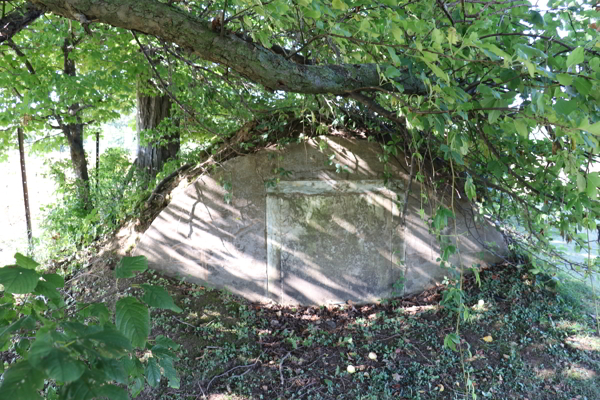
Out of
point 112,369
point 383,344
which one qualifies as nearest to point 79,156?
point 383,344

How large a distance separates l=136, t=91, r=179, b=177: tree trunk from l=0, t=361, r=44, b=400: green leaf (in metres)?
5.83

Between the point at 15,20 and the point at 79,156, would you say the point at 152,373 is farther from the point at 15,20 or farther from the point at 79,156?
the point at 79,156

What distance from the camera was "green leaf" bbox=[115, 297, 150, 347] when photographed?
1263 millimetres

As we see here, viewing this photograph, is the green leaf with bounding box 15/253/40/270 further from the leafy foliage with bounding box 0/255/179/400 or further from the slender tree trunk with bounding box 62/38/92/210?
the slender tree trunk with bounding box 62/38/92/210

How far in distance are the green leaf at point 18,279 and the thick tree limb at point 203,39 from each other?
5.51 feet

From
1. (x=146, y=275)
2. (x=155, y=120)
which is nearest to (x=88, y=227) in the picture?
(x=146, y=275)

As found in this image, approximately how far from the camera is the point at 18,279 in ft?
3.91

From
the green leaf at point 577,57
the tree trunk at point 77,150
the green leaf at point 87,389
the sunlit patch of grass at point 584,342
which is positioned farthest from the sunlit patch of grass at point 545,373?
the tree trunk at point 77,150

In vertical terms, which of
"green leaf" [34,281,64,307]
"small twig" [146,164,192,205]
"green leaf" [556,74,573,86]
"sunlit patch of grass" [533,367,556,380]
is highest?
"green leaf" [556,74,573,86]

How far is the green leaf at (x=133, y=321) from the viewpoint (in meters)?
1.26

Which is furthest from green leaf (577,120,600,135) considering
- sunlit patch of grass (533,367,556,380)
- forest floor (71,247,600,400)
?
sunlit patch of grass (533,367,556,380)

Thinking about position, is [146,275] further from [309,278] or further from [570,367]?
[570,367]

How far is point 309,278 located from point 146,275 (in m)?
1.95

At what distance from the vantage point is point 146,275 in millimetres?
4539
